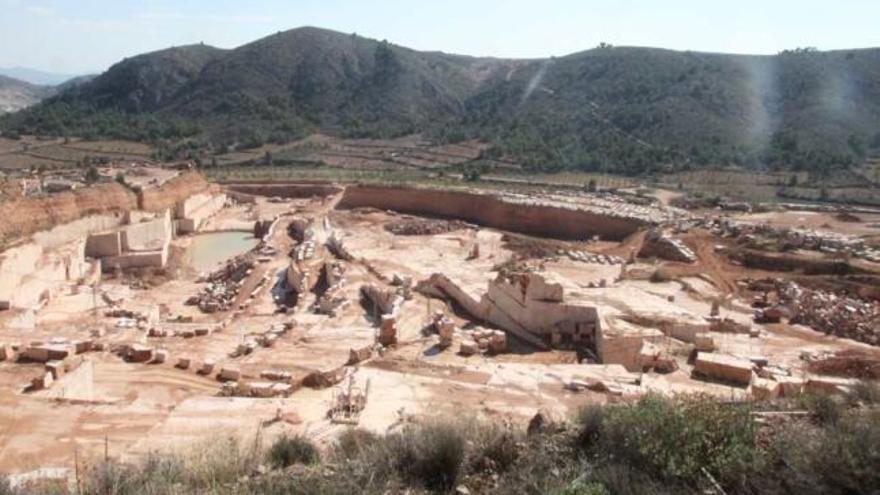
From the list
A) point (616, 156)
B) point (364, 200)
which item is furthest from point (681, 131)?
point (364, 200)

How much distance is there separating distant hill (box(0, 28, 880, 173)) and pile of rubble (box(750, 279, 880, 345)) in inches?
1208

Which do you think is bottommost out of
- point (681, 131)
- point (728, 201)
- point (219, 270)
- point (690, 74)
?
point (219, 270)

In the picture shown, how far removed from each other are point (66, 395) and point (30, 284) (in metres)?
12.8

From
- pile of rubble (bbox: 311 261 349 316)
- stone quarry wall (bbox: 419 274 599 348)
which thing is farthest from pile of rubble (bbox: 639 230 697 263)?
pile of rubble (bbox: 311 261 349 316)

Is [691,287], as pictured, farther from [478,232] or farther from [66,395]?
[66,395]

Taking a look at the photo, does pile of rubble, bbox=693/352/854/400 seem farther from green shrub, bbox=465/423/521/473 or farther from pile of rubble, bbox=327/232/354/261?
pile of rubble, bbox=327/232/354/261

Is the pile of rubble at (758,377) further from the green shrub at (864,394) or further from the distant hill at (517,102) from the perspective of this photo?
the distant hill at (517,102)

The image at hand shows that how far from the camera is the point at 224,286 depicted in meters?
24.8

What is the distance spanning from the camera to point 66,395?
10.8 metres

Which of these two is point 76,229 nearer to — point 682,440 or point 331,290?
point 331,290

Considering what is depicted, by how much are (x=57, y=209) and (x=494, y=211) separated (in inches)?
769

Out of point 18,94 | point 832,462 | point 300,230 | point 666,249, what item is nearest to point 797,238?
point 666,249

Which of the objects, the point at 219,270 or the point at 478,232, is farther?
the point at 478,232

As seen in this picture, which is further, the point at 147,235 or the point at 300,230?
the point at 300,230
